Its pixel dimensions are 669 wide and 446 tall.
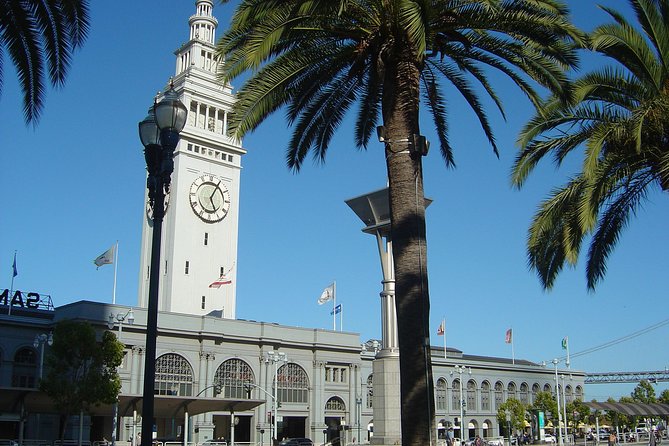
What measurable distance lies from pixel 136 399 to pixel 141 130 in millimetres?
40361

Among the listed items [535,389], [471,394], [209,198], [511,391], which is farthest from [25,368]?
[535,389]

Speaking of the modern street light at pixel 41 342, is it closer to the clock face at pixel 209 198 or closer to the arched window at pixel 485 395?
the clock face at pixel 209 198

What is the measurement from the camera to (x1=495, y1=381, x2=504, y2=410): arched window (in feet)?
330

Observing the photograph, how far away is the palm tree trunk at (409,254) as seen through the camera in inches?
620

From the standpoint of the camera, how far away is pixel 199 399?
51438mm

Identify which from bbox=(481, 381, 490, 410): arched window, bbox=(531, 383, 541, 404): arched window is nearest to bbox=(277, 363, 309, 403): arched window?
bbox=(481, 381, 490, 410): arched window

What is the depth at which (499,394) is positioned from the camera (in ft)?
332

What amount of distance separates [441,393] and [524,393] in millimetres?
17781

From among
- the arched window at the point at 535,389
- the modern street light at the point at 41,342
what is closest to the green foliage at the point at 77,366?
the modern street light at the point at 41,342

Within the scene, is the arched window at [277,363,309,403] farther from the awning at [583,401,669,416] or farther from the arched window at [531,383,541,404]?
the arched window at [531,383,541,404]

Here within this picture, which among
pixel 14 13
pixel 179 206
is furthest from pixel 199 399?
pixel 14 13

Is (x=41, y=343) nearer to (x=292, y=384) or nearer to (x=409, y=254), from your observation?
(x=292, y=384)

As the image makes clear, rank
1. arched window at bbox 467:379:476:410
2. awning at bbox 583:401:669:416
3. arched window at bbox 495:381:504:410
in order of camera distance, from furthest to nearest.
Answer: arched window at bbox 495:381:504:410 < arched window at bbox 467:379:476:410 < awning at bbox 583:401:669:416

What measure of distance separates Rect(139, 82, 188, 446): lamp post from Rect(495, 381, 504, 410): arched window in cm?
9248
